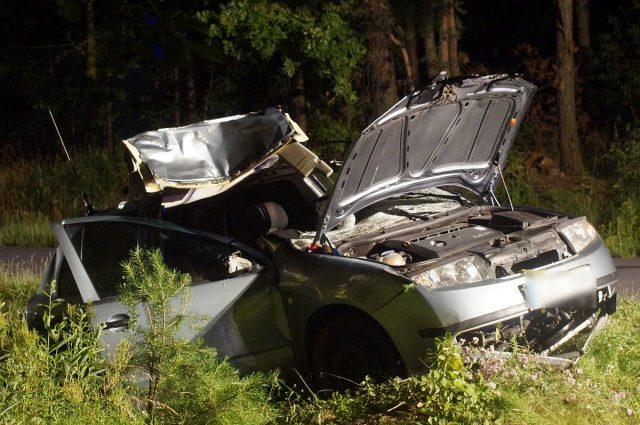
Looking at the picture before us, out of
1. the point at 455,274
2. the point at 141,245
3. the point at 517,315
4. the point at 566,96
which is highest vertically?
the point at 141,245

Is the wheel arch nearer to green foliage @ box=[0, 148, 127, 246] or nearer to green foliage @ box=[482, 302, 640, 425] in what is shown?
green foliage @ box=[482, 302, 640, 425]

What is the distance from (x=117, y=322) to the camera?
5887 mm

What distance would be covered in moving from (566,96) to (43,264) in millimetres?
10364

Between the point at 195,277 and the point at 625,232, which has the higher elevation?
the point at 195,277

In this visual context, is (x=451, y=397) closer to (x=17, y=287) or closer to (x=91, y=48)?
(x=17, y=287)

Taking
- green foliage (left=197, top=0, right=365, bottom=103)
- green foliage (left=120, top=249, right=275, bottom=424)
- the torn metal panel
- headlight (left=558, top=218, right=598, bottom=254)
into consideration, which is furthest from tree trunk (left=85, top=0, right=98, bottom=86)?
green foliage (left=120, top=249, right=275, bottom=424)

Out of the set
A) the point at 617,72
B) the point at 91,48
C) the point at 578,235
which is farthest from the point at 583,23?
the point at 578,235

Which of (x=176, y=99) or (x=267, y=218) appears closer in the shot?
(x=267, y=218)

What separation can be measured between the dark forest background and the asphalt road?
7.58ft

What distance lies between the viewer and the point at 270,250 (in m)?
6.10

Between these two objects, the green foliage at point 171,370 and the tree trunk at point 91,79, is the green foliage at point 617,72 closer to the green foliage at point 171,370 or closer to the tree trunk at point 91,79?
the tree trunk at point 91,79

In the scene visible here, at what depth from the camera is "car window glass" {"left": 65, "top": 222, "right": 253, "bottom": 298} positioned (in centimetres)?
615

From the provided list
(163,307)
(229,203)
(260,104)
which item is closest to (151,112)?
(260,104)

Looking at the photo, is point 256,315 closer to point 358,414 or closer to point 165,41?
→ point 358,414
